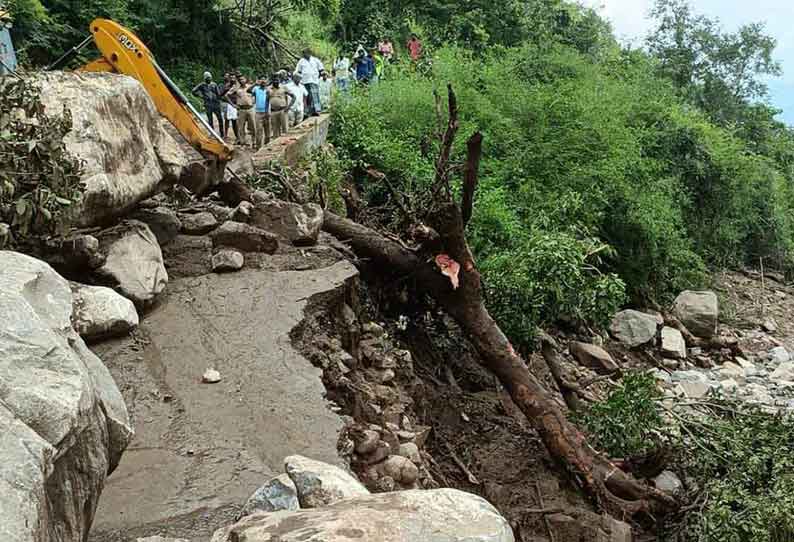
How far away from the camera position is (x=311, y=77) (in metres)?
16.9

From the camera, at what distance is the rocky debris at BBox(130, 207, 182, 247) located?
8055 mm

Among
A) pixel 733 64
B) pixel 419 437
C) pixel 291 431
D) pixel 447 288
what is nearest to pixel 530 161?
pixel 447 288

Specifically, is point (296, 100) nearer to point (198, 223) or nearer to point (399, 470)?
point (198, 223)

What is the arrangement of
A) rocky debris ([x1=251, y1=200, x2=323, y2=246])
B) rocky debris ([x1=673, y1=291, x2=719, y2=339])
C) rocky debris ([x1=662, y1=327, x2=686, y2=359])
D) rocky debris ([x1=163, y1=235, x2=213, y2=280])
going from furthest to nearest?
1. rocky debris ([x1=673, y1=291, x2=719, y2=339])
2. rocky debris ([x1=662, y1=327, x2=686, y2=359])
3. rocky debris ([x1=251, y1=200, x2=323, y2=246])
4. rocky debris ([x1=163, y1=235, x2=213, y2=280])

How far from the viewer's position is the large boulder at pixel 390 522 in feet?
8.84

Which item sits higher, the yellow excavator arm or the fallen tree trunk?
the yellow excavator arm

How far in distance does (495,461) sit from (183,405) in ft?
11.6

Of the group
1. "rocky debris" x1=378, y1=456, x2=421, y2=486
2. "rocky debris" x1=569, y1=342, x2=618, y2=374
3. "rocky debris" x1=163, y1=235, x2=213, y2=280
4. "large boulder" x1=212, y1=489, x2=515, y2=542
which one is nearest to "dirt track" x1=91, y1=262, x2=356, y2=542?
"rocky debris" x1=163, y1=235, x2=213, y2=280

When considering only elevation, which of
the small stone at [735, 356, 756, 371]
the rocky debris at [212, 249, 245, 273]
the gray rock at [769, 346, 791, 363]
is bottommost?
the small stone at [735, 356, 756, 371]

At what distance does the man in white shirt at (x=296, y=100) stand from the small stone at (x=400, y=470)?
36.2ft

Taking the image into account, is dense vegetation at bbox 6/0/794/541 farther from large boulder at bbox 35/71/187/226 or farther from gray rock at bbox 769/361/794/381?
gray rock at bbox 769/361/794/381

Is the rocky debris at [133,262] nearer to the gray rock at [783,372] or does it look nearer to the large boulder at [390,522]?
the large boulder at [390,522]

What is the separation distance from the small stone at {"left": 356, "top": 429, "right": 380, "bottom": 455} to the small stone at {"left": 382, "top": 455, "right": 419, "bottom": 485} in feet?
0.48

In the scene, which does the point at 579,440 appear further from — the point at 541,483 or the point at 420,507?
the point at 420,507
